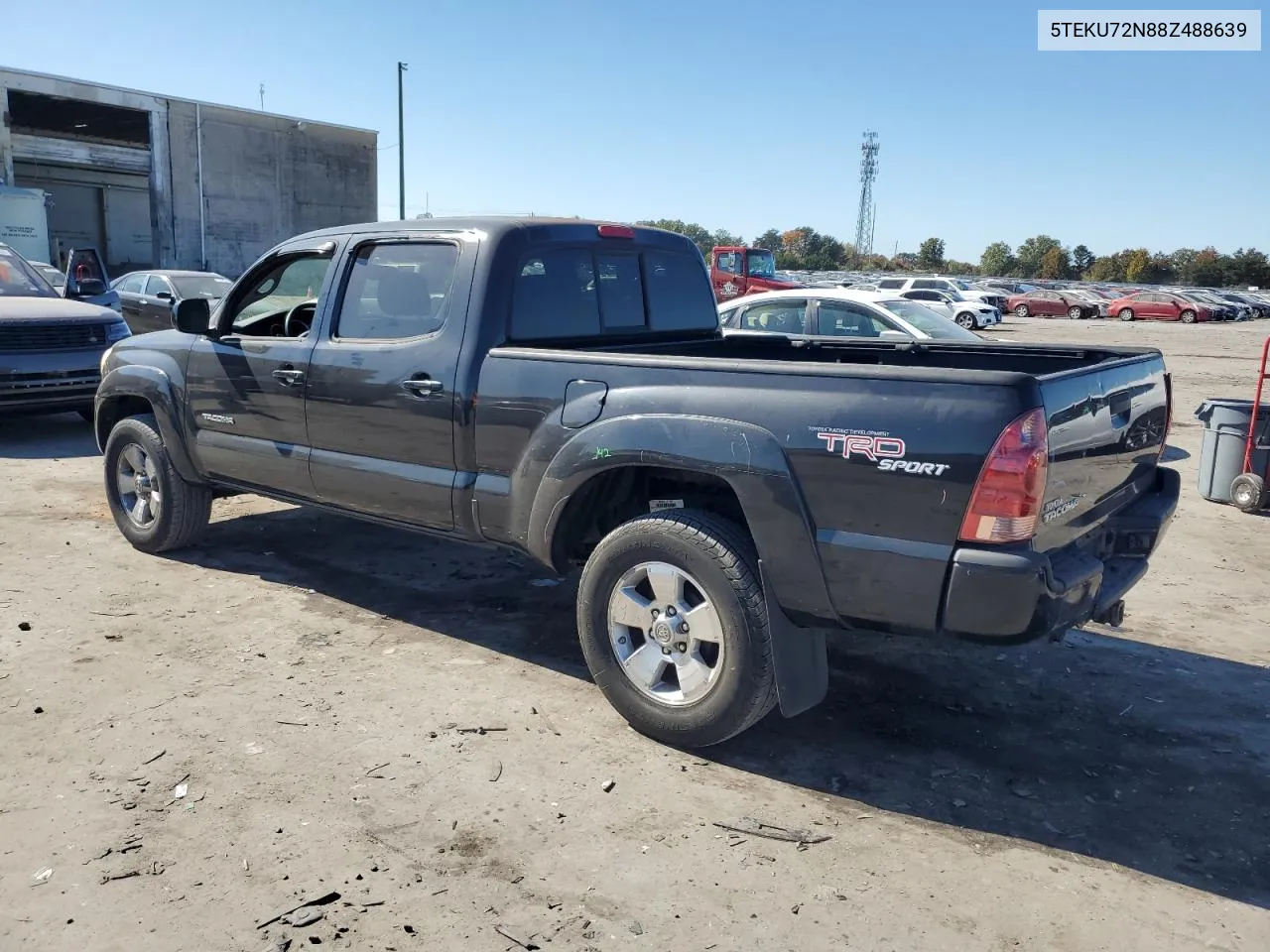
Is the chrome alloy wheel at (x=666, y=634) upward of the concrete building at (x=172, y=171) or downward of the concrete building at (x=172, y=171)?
downward

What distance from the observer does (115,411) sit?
6.52 metres

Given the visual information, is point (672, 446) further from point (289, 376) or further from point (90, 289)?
point (90, 289)

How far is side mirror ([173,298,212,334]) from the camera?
5582mm

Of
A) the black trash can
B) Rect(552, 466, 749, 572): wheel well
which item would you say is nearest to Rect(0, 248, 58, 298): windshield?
Rect(552, 466, 749, 572): wheel well

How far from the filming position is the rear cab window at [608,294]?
15.0ft

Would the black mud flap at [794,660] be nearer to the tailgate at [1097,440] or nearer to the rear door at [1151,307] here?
the tailgate at [1097,440]

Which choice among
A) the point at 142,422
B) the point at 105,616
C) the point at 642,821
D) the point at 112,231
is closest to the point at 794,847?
the point at 642,821

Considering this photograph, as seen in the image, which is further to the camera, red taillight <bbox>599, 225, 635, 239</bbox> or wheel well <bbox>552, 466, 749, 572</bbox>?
red taillight <bbox>599, 225, 635, 239</bbox>

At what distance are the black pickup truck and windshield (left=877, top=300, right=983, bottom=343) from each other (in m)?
5.14

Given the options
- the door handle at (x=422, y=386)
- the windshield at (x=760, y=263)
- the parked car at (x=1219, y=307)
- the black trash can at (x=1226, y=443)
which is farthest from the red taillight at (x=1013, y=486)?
the parked car at (x=1219, y=307)

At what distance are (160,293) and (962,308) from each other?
24712mm

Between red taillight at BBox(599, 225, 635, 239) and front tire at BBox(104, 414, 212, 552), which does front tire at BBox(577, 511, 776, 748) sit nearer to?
red taillight at BBox(599, 225, 635, 239)

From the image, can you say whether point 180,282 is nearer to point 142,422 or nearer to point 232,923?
point 142,422

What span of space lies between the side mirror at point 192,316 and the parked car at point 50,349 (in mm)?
4829
